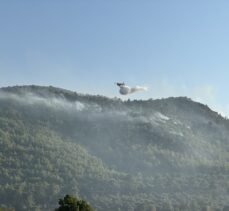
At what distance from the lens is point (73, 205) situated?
116188mm

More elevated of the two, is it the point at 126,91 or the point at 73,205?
the point at 126,91

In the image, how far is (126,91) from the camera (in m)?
177

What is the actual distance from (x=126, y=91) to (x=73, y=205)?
214 ft

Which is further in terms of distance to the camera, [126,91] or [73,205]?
[126,91]
